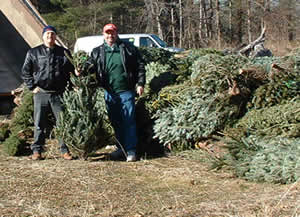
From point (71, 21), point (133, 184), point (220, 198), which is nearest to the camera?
point (220, 198)

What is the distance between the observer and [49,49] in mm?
6016

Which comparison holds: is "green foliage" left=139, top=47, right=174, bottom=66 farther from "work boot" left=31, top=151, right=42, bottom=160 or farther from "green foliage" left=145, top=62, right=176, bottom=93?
"work boot" left=31, top=151, right=42, bottom=160

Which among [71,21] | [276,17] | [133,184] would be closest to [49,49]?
[133,184]

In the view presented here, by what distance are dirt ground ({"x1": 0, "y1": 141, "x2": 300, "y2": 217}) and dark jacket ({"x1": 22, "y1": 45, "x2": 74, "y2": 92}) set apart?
1047mm

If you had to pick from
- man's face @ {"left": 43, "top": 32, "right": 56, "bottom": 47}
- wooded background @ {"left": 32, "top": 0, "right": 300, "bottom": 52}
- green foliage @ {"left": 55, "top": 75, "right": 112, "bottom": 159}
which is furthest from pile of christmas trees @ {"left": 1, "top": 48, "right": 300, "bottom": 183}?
wooded background @ {"left": 32, "top": 0, "right": 300, "bottom": 52}

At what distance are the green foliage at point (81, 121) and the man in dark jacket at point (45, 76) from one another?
18cm

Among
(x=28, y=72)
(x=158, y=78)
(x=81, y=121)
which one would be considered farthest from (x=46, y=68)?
(x=158, y=78)

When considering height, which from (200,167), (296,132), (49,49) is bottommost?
(200,167)

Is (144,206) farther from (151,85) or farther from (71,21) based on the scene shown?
(71,21)

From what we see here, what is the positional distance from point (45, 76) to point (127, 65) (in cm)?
111

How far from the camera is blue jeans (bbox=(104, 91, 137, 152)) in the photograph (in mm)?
6082

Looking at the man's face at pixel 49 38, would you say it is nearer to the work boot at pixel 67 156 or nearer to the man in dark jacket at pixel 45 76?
the man in dark jacket at pixel 45 76

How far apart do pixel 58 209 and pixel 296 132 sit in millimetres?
2765

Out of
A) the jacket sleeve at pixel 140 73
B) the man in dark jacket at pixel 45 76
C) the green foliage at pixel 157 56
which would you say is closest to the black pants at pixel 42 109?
the man in dark jacket at pixel 45 76
